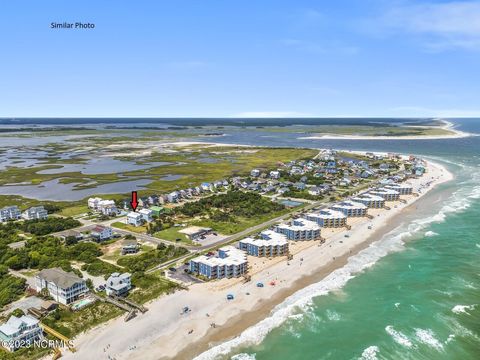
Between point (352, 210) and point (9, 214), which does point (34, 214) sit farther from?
point (352, 210)

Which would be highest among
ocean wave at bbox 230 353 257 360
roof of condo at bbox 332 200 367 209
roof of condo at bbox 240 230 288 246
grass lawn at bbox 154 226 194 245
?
roof of condo at bbox 332 200 367 209

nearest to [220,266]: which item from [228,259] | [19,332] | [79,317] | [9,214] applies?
[228,259]

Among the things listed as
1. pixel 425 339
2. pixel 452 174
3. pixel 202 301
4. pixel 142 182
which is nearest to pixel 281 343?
pixel 202 301

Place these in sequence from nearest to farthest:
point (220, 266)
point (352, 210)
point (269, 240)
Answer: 1. point (220, 266)
2. point (269, 240)
3. point (352, 210)

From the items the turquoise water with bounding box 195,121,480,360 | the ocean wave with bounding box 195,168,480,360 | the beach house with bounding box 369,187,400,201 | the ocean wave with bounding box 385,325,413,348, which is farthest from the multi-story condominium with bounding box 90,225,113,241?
the beach house with bounding box 369,187,400,201

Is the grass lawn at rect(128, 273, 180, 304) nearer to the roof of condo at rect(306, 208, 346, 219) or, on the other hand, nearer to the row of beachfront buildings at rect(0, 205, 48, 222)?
the roof of condo at rect(306, 208, 346, 219)

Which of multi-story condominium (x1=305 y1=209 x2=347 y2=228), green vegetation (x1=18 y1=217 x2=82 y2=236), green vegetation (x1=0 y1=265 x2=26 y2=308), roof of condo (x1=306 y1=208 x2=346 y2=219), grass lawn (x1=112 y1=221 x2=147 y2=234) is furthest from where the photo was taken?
roof of condo (x1=306 y1=208 x2=346 y2=219)

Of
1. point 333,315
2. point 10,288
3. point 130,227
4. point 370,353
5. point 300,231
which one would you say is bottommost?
point 370,353
